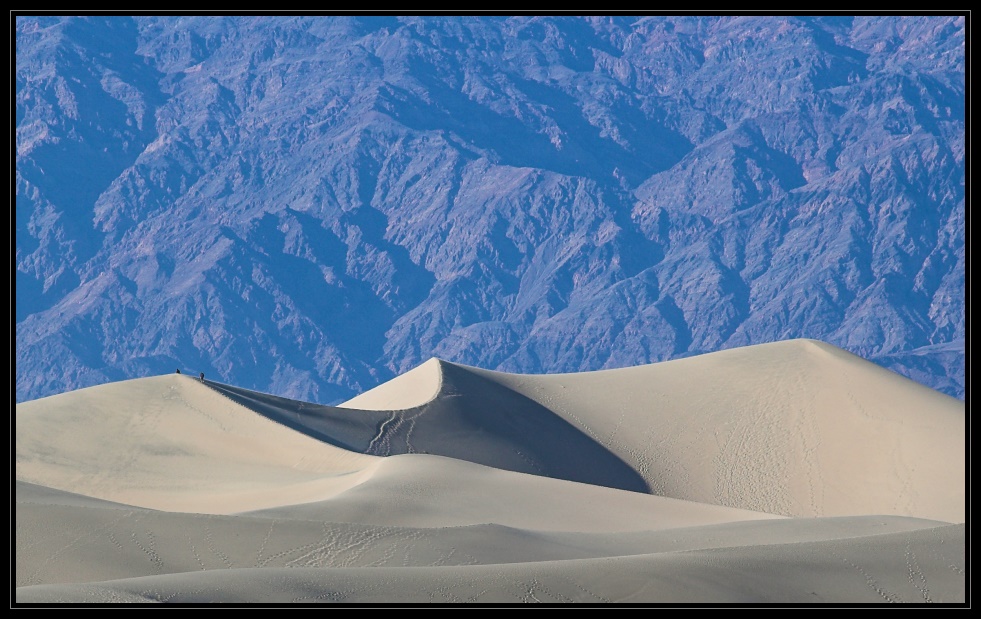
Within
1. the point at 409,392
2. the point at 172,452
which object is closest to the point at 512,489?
the point at 172,452

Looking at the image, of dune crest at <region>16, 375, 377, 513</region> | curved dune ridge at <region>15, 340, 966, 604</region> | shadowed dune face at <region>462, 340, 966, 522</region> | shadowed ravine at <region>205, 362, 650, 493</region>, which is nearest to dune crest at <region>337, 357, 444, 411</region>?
curved dune ridge at <region>15, 340, 966, 604</region>

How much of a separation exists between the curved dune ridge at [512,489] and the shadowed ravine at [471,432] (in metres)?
0.12

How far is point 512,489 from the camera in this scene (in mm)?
37500

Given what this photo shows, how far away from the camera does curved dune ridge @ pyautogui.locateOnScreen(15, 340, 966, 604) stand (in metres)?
20.3

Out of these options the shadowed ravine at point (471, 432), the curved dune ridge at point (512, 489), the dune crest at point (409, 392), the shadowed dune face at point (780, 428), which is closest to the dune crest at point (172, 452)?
the curved dune ridge at point (512, 489)

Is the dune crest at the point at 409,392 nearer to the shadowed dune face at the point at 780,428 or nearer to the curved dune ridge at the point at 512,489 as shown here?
the curved dune ridge at the point at 512,489

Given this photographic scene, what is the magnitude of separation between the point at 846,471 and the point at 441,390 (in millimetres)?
15103

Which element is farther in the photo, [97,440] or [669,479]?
[669,479]

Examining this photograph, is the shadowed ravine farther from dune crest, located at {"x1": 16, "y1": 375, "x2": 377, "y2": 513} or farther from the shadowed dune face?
dune crest, located at {"x1": 16, "y1": 375, "x2": 377, "y2": 513}

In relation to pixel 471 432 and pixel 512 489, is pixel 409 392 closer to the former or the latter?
pixel 471 432

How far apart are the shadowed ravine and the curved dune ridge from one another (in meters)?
0.12

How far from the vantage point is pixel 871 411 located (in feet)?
188
